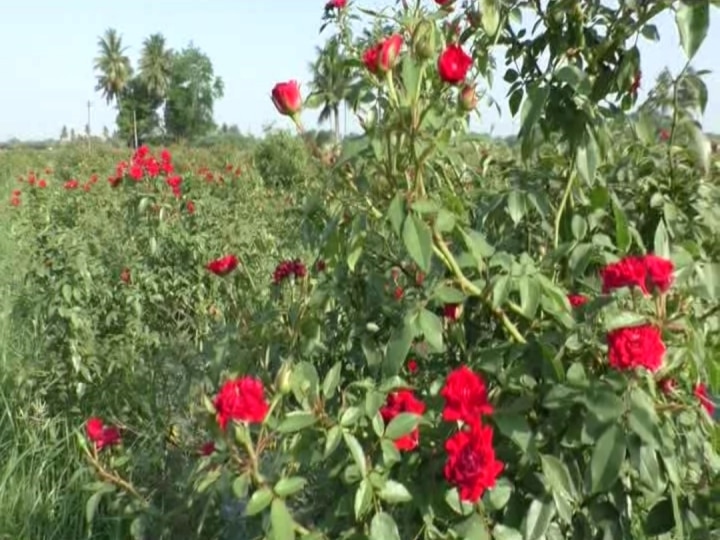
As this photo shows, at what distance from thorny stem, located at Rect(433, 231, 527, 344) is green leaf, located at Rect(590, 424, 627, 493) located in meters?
0.27

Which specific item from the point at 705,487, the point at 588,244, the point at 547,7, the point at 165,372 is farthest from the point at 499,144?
the point at 165,372

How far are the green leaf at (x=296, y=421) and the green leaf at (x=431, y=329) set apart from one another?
20 centimetres

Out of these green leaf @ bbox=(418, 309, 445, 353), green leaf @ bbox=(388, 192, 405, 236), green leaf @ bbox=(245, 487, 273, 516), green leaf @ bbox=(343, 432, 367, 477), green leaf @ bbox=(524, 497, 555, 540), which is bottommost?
green leaf @ bbox=(524, 497, 555, 540)

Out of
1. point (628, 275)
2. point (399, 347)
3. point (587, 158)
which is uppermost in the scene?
point (587, 158)

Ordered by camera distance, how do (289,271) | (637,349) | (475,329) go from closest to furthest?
(637,349) < (475,329) < (289,271)

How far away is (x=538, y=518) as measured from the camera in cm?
137

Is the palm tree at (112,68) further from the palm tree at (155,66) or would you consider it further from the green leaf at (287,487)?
the green leaf at (287,487)

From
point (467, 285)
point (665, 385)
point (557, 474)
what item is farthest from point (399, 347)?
point (665, 385)

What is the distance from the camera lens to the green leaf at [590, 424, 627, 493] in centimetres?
121

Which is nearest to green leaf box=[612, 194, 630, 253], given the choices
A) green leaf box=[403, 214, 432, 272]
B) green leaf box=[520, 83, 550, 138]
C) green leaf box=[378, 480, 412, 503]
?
green leaf box=[520, 83, 550, 138]

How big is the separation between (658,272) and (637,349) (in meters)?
0.10

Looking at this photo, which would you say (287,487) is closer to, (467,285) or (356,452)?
(356,452)

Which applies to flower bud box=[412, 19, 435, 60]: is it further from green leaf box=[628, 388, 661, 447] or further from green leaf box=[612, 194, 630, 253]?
green leaf box=[628, 388, 661, 447]

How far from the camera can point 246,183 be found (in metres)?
6.71
